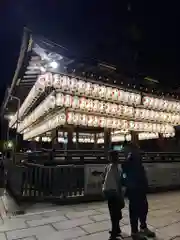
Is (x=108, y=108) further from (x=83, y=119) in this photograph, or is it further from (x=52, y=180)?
(x=52, y=180)

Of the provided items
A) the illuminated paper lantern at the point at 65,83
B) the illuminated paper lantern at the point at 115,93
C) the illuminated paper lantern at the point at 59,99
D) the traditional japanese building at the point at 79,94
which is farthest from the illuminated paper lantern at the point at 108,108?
the illuminated paper lantern at the point at 65,83

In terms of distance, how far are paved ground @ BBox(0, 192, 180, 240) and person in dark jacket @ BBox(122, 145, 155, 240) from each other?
0.47 meters

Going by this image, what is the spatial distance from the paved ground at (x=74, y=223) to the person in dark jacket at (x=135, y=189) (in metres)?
0.47

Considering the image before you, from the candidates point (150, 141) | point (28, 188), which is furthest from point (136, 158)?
point (150, 141)

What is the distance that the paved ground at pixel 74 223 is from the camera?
5316 mm

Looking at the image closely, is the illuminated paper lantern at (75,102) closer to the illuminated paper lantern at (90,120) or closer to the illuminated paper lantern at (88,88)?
the illuminated paper lantern at (88,88)

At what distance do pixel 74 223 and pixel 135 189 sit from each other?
7.51ft

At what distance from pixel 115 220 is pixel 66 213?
9.17 feet

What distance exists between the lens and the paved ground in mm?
5316

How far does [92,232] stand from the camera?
550cm

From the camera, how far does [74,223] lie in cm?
619

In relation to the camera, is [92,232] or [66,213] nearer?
[92,232]

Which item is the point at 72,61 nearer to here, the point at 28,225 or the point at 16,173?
the point at 16,173

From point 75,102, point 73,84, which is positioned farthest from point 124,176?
point 75,102
